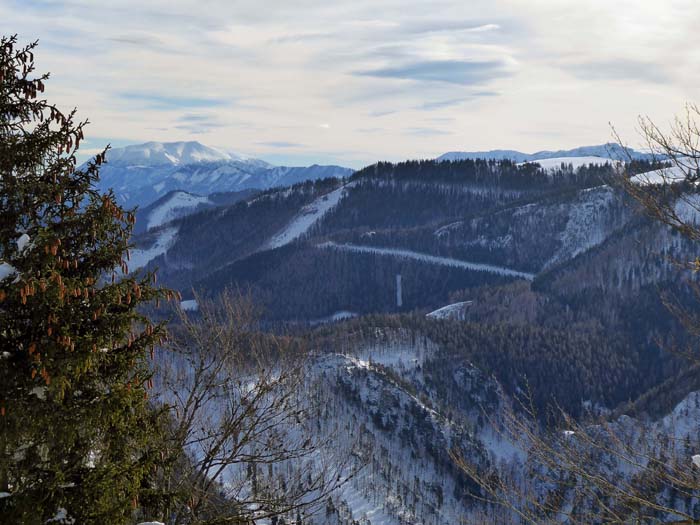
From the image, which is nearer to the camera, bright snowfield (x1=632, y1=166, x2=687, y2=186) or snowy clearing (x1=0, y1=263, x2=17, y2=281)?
snowy clearing (x1=0, y1=263, x2=17, y2=281)

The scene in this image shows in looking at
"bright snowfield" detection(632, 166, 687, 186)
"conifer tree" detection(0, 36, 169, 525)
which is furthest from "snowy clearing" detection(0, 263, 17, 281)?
"bright snowfield" detection(632, 166, 687, 186)

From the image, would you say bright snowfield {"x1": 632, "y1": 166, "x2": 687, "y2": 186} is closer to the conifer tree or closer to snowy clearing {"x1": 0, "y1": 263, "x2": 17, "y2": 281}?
the conifer tree

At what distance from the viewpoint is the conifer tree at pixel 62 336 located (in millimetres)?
10297

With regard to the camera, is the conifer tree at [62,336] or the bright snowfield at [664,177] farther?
the bright snowfield at [664,177]

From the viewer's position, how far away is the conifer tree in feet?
33.8

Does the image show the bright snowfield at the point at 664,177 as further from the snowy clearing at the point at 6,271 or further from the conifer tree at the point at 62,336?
the snowy clearing at the point at 6,271

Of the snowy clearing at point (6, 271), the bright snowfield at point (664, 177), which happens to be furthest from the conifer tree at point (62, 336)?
the bright snowfield at point (664, 177)

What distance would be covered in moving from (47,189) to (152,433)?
15.5 ft

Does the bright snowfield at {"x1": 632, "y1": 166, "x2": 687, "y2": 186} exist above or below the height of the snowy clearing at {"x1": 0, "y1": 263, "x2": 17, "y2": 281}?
above

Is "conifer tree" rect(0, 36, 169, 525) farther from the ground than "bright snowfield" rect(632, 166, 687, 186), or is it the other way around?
"bright snowfield" rect(632, 166, 687, 186)

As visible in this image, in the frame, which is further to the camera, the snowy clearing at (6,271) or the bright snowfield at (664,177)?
the bright snowfield at (664,177)

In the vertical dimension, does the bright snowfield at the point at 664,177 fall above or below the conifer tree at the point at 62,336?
above

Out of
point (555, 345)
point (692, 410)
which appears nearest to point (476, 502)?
point (692, 410)

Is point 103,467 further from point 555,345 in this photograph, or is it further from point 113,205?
point 555,345
